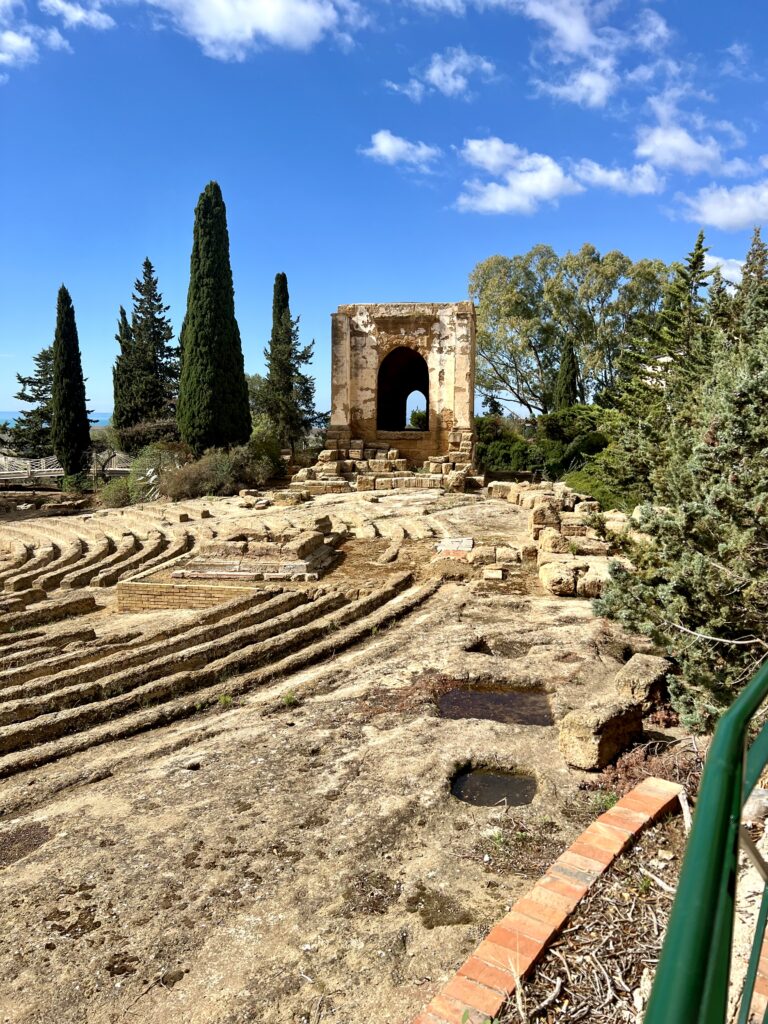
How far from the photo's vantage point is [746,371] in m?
5.56

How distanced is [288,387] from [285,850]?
27.2m

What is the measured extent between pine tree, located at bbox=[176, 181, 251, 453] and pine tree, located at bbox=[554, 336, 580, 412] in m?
16.8

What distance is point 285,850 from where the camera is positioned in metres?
4.26

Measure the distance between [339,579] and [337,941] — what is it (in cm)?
861

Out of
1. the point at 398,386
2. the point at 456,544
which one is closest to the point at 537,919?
the point at 456,544

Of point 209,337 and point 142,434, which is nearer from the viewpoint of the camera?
point 209,337

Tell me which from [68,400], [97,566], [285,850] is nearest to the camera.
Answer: [285,850]

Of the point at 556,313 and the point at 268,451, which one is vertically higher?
the point at 556,313

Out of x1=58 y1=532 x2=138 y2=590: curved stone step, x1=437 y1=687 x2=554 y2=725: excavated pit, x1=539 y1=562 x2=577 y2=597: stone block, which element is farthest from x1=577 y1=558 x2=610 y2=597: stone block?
x1=58 y1=532 x2=138 y2=590: curved stone step

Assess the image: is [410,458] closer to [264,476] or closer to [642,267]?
[264,476]

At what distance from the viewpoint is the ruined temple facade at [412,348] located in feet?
82.7

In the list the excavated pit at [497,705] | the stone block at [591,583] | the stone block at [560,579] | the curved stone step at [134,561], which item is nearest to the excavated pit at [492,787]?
the excavated pit at [497,705]

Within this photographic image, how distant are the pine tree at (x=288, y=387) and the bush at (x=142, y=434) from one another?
426cm

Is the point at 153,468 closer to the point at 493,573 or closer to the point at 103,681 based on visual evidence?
the point at 493,573
